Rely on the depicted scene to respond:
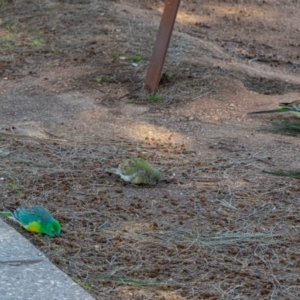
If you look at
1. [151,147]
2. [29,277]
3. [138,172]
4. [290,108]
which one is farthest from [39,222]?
[290,108]

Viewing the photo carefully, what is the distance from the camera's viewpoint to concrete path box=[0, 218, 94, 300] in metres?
3.02

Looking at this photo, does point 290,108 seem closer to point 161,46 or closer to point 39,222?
point 161,46

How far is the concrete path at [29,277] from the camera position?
9.91 ft

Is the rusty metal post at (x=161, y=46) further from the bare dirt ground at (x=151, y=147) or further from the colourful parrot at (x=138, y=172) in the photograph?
the colourful parrot at (x=138, y=172)

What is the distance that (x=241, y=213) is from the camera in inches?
167

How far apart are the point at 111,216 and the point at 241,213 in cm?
73

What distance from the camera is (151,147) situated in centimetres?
537

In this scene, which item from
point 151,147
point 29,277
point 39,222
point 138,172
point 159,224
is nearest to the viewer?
point 29,277

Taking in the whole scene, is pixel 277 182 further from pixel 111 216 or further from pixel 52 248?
pixel 52 248

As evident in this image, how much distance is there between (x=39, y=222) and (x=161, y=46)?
3.21 metres

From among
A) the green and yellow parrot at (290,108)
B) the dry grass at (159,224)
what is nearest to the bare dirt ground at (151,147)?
the dry grass at (159,224)

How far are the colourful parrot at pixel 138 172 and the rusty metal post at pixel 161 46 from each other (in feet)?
6.80

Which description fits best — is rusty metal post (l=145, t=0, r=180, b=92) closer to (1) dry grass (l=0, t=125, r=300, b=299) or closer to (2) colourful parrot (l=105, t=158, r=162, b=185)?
(1) dry grass (l=0, t=125, r=300, b=299)

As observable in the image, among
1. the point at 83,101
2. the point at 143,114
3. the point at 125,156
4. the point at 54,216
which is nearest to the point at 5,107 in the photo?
the point at 83,101
